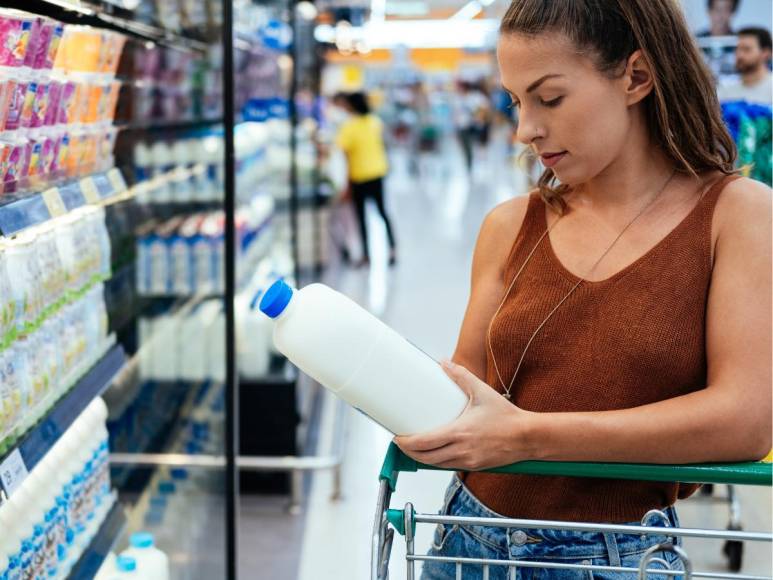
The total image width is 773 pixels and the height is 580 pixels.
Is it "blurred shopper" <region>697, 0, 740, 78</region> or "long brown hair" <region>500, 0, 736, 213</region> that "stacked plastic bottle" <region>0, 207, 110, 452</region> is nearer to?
"long brown hair" <region>500, 0, 736, 213</region>

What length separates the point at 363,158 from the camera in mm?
9570

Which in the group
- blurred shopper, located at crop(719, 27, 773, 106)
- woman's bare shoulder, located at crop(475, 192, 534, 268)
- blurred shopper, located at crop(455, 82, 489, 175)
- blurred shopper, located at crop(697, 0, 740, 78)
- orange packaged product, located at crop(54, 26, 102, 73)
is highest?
blurred shopper, located at crop(455, 82, 489, 175)

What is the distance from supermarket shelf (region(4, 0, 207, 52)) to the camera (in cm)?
208

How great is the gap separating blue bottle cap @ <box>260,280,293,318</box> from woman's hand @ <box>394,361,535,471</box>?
0.24 metres

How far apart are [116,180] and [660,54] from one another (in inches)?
65.5

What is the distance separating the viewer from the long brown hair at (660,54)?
1369 mm

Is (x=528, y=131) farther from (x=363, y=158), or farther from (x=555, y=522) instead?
(x=363, y=158)

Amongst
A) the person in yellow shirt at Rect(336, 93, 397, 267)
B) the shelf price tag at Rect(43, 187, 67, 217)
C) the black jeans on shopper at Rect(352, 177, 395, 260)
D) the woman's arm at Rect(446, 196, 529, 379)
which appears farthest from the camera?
the black jeans on shopper at Rect(352, 177, 395, 260)

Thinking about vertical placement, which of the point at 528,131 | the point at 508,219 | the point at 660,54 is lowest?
the point at 508,219

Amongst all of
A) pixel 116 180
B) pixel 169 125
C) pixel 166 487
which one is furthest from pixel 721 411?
pixel 169 125

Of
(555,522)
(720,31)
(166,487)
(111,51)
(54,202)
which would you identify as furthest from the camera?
(720,31)

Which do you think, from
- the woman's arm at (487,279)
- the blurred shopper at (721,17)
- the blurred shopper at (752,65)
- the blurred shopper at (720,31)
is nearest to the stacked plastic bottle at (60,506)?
the woman's arm at (487,279)

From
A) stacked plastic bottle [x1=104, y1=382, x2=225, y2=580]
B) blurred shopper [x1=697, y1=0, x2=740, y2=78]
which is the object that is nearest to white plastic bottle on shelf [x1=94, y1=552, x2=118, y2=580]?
stacked plastic bottle [x1=104, y1=382, x2=225, y2=580]

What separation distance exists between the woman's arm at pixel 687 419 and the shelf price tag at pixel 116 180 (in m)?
1.54
